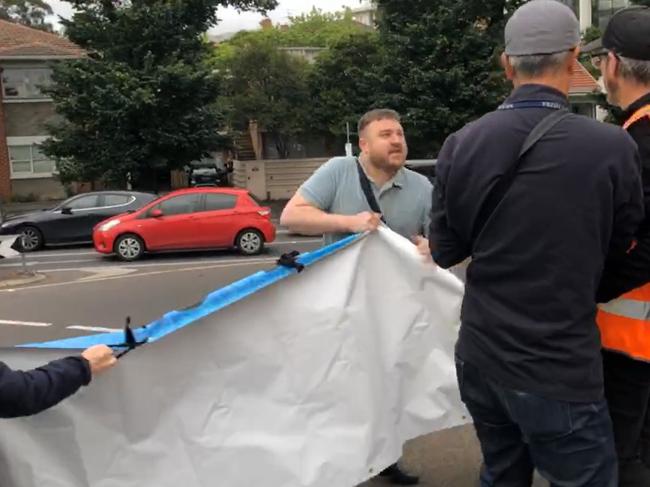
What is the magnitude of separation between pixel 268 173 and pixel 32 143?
11468 millimetres

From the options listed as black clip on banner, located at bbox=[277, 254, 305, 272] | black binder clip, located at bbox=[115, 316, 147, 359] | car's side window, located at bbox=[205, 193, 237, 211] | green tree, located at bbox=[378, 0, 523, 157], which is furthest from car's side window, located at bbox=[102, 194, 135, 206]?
black binder clip, located at bbox=[115, 316, 147, 359]

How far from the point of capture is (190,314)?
2.77m

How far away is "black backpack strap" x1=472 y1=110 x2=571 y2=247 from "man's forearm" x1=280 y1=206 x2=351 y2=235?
4.36ft

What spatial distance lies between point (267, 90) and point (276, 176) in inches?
188

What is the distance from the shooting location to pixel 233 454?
2861 millimetres

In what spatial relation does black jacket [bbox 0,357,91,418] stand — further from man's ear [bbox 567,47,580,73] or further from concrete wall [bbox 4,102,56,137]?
concrete wall [bbox 4,102,56,137]

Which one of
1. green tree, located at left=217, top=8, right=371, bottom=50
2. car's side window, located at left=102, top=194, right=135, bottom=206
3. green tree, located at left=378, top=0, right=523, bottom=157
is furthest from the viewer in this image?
green tree, located at left=217, top=8, right=371, bottom=50

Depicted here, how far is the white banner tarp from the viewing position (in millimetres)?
2623

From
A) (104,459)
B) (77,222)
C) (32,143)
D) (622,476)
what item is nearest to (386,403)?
(622,476)

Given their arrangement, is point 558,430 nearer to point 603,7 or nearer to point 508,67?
point 508,67

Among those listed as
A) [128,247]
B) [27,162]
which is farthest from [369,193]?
[27,162]

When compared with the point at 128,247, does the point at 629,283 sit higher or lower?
higher

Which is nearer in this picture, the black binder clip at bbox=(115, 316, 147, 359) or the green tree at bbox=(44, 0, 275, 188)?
the black binder clip at bbox=(115, 316, 147, 359)

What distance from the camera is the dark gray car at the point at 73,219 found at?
18.8m
